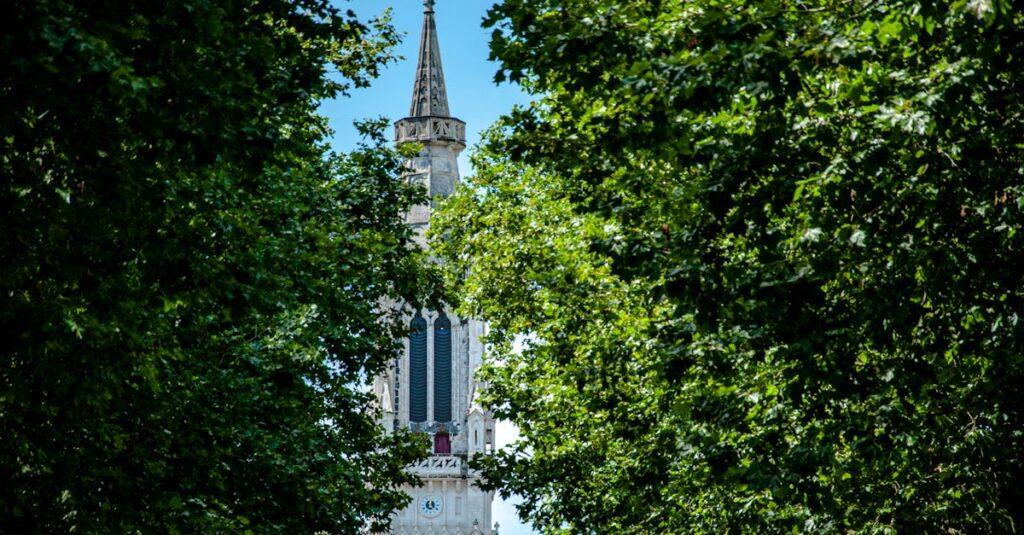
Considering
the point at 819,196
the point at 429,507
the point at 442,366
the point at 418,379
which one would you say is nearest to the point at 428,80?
the point at 442,366

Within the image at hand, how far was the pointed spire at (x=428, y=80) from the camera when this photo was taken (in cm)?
11706

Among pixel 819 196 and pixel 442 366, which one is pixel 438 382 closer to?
pixel 442 366

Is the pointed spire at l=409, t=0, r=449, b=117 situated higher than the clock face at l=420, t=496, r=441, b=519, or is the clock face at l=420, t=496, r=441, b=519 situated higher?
the pointed spire at l=409, t=0, r=449, b=117

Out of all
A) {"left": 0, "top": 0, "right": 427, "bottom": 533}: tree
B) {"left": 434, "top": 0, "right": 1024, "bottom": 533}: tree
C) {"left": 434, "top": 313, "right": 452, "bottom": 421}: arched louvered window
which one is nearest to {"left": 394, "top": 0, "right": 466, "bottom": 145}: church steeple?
{"left": 434, "top": 313, "right": 452, "bottom": 421}: arched louvered window

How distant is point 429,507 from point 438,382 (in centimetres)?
947

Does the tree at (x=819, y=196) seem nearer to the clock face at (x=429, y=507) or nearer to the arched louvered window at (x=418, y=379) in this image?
the arched louvered window at (x=418, y=379)

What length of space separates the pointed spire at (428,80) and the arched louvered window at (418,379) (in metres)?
13.9

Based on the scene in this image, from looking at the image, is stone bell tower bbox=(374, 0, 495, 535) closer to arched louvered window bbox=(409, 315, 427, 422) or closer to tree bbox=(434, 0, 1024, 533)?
arched louvered window bbox=(409, 315, 427, 422)

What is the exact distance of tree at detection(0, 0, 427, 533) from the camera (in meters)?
14.0

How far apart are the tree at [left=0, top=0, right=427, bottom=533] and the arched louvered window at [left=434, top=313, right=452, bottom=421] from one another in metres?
87.0

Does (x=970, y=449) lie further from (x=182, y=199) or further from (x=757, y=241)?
(x=182, y=199)

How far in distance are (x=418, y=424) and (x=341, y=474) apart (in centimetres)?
8675

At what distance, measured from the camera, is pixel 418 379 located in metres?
116

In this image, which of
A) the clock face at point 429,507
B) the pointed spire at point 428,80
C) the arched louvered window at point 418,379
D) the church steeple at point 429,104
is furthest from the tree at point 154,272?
the clock face at point 429,507
